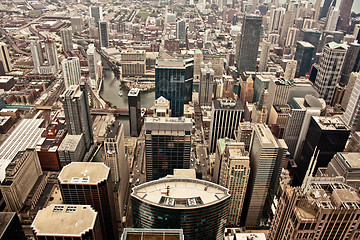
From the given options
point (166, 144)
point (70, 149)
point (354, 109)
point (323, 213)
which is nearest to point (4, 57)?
point (70, 149)

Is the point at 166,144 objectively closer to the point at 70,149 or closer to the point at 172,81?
the point at 70,149

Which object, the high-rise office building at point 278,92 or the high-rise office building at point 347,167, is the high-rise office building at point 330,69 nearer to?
the high-rise office building at point 278,92

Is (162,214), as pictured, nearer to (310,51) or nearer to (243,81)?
(243,81)

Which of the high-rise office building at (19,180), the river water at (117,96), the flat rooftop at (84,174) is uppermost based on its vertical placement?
the flat rooftop at (84,174)

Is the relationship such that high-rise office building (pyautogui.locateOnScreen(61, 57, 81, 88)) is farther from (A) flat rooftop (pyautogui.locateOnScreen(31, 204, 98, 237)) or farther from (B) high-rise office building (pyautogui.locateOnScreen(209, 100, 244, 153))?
(A) flat rooftop (pyautogui.locateOnScreen(31, 204, 98, 237))

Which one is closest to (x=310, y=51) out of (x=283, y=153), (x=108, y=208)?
(x=283, y=153)

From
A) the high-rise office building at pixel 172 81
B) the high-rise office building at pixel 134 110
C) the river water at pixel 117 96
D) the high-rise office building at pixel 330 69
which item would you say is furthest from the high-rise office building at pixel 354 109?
the river water at pixel 117 96
